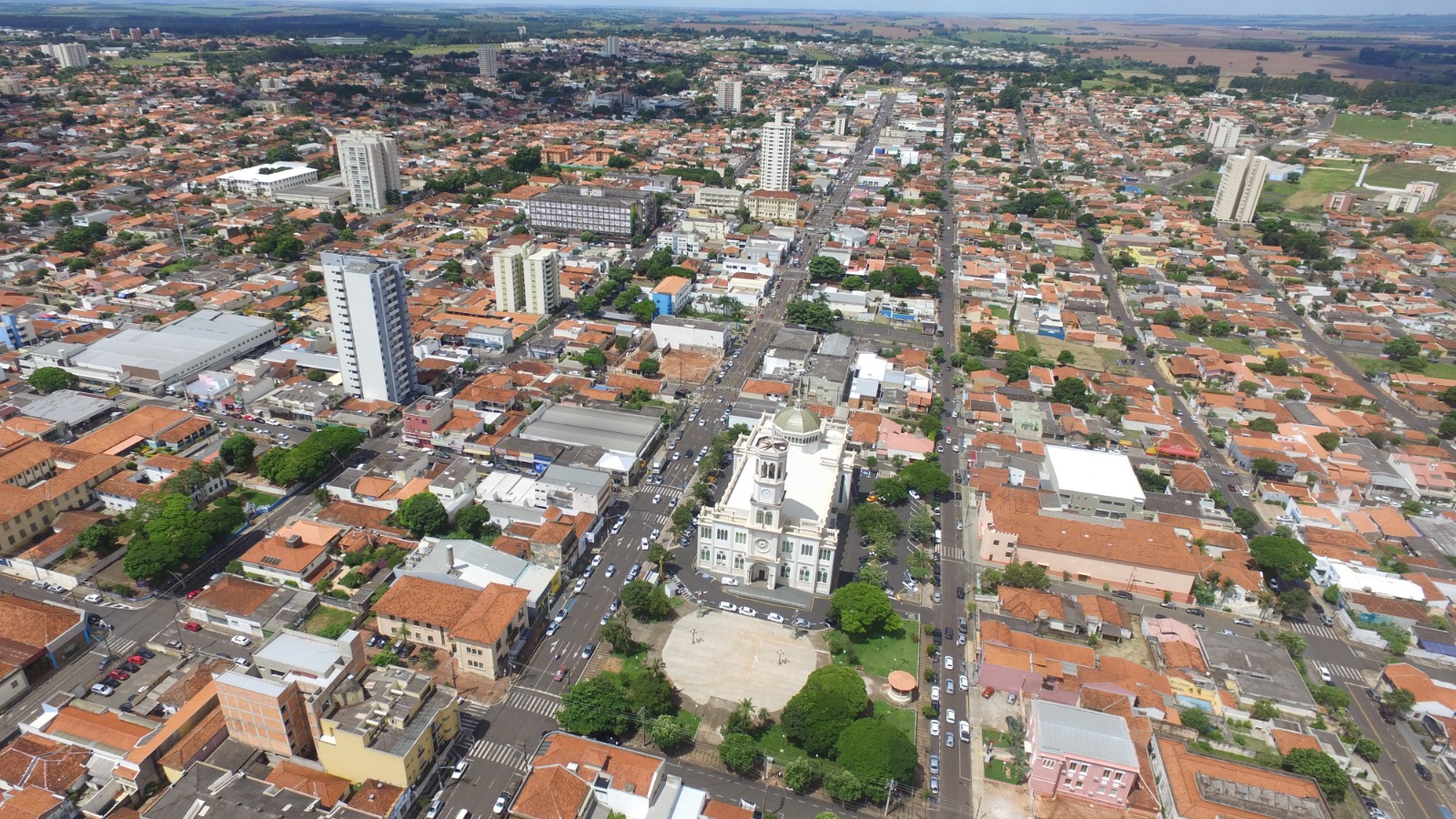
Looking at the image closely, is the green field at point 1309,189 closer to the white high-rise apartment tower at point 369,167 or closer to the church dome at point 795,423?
the church dome at point 795,423

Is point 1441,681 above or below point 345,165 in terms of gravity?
below

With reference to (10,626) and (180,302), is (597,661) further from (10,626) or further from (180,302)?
(180,302)

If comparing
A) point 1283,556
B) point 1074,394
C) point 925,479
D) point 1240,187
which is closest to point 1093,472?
point 925,479

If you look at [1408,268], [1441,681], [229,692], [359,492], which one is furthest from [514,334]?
[1408,268]

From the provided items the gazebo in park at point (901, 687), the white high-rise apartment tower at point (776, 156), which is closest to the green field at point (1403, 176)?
the white high-rise apartment tower at point (776, 156)

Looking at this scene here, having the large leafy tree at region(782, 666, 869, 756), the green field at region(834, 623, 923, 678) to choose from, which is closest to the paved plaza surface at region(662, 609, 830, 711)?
the green field at region(834, 623, 923, 678)

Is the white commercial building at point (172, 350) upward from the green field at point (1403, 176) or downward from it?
downward
